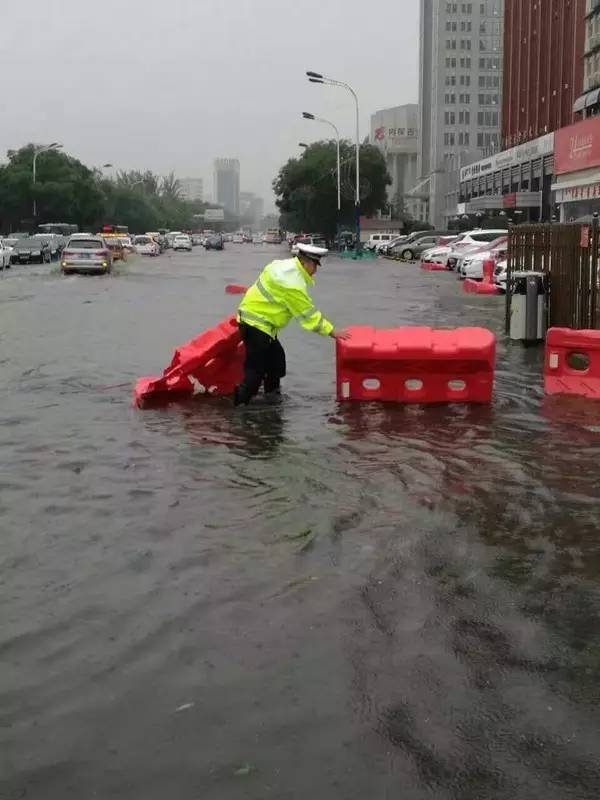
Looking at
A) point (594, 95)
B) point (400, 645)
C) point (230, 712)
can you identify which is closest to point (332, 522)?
point (400, 645)

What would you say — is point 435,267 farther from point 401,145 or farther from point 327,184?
point 401,145

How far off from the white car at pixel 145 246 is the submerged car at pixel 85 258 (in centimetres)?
3253

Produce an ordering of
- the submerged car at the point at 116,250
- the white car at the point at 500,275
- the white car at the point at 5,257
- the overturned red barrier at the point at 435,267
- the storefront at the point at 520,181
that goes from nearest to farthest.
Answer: the white car at the point at 500,275 → the overturned red barrier at the point at 435,267 → the white car at the point at 5,257 → the submerged car at the point at 116,250 → the storefront at the point at 520,181

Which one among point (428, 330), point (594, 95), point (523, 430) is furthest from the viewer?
point (594, 95)

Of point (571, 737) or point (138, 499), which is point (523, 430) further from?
point (571, 737)

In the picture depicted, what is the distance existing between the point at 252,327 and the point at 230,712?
6.00 metres

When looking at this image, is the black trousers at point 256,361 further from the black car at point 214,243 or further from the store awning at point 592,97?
the black car at point 214,243

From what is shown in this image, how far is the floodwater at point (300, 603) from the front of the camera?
3656 millimetres

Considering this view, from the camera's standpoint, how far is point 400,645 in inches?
180

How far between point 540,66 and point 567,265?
68940 millimetres

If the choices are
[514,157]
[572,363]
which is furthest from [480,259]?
[514,157]

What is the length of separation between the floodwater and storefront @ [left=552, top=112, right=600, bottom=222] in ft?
111

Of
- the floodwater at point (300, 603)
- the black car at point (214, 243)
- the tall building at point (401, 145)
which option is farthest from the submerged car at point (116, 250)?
the tall building at point (401, 145)

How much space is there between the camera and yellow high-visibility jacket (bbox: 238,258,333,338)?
953 cm
